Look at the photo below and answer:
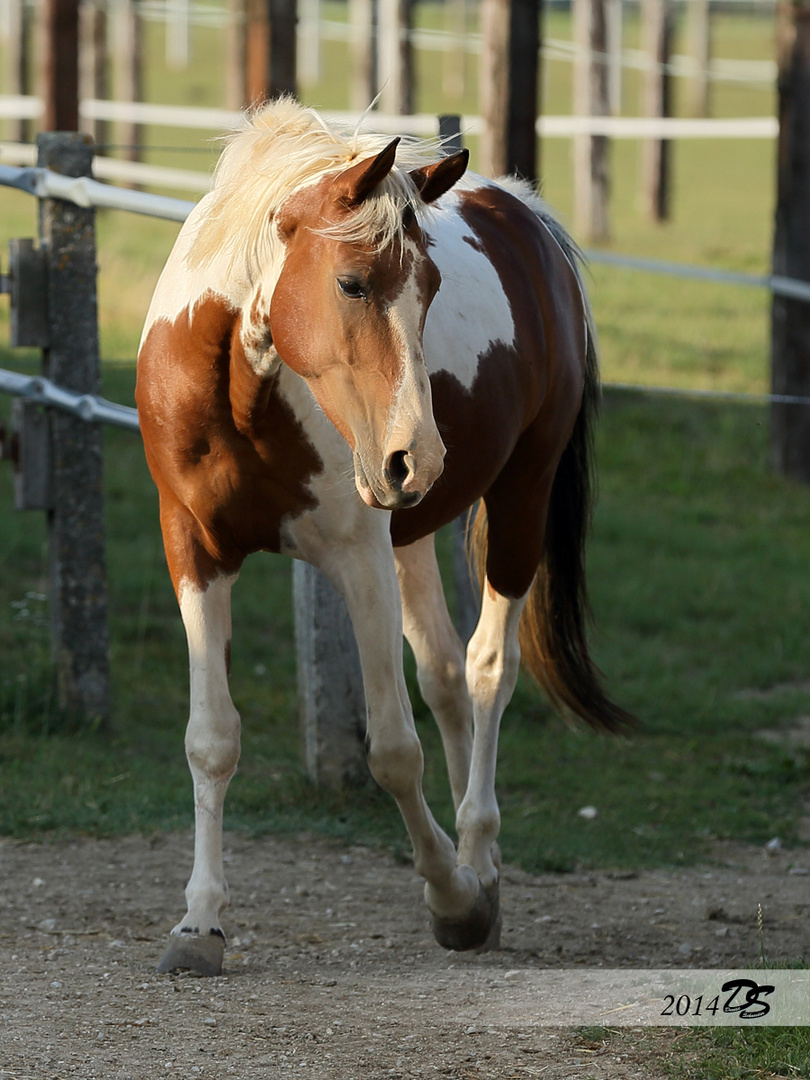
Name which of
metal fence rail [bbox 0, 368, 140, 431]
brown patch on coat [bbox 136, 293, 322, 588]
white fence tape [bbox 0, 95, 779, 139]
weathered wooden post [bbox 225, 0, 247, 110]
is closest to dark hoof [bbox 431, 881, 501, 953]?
brown patch on coat [bbox 136, 293, 322, 588]

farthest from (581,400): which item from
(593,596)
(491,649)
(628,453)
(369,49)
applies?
(369,49)

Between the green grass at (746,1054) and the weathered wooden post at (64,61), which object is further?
the weathered wooden post at (64,61)

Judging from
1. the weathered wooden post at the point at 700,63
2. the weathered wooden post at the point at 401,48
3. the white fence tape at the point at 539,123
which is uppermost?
the weathered wooden post at the point at 700,63

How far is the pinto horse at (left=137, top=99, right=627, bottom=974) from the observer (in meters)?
2.60

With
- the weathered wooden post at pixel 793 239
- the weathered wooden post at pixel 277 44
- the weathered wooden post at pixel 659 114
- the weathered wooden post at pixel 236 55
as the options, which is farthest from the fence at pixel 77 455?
the weathered wooden post at pixel 659 114

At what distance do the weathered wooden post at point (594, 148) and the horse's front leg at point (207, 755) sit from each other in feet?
58.9

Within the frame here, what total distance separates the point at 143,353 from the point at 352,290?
0.81 metres

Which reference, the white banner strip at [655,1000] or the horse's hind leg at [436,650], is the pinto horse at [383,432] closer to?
the horse's hind leg at [436,650]

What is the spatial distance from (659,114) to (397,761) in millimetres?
21510

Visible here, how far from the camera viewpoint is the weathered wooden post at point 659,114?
2288cm

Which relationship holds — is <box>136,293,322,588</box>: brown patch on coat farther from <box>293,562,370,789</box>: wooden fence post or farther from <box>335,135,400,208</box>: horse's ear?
<box>293,562,370,789</box>: wooden fence post

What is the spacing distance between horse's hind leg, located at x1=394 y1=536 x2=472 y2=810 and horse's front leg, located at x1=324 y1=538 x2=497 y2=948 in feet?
1.98

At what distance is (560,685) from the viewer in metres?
4.39

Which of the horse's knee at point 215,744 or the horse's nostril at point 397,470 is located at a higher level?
the horse's nostril at point 397,470
